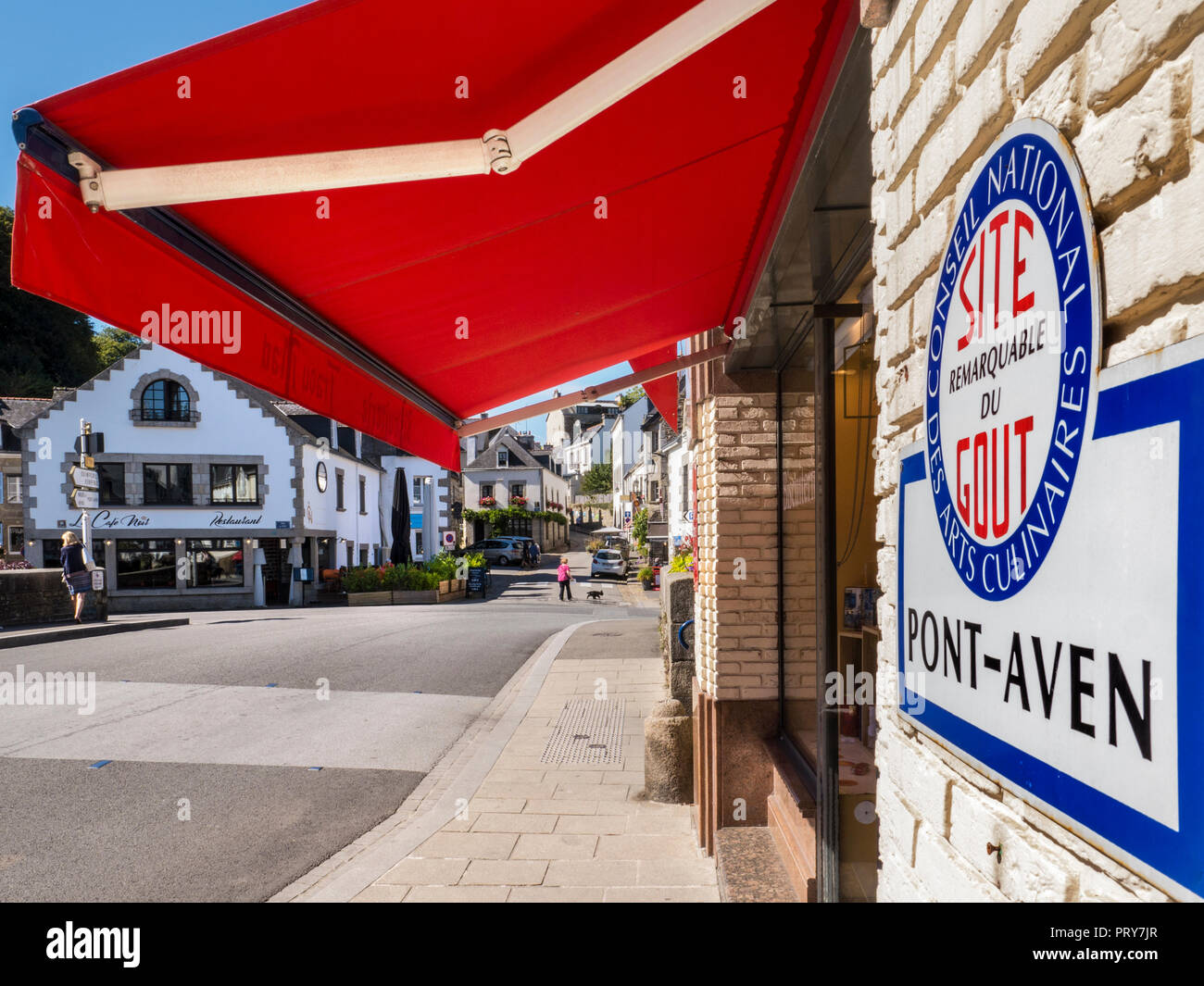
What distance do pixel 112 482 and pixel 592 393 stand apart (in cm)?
3004

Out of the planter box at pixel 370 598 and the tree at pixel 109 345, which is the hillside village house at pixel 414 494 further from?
the tree at pixel 109 345

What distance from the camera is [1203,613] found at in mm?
857

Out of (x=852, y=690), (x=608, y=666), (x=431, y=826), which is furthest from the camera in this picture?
(x=608, y=666)

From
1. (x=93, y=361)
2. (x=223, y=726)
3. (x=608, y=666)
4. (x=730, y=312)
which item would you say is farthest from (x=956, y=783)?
(x=93, y=361)

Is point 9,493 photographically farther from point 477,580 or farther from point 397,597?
point 477,580

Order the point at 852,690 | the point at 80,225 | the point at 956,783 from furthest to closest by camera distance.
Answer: the point at 852,690 < the point at 80,225 < the point at 956,783

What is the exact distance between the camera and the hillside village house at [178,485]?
99.5ft

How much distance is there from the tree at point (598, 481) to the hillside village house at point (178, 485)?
54090 millimetres

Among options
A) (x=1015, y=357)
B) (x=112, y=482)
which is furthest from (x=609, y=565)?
(x=1015, y=357)

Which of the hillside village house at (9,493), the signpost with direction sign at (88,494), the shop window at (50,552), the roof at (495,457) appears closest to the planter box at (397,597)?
the shop window at (50,552)

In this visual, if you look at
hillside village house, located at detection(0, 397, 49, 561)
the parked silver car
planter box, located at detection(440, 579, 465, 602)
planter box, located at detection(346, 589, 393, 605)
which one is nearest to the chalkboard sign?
planter box, located at detection(440, 579, 465, 602)

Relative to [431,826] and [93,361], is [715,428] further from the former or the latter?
[93,361]

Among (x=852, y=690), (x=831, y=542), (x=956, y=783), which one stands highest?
(x=831, y=542)

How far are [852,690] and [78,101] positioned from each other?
451 cm
